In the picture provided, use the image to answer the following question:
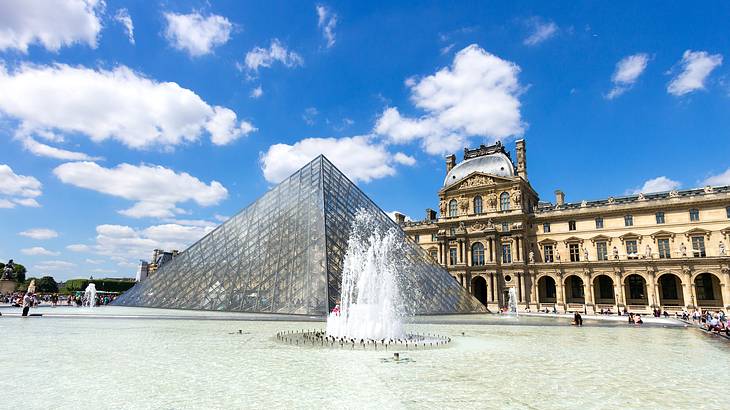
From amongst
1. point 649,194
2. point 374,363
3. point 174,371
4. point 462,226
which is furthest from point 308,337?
point 649,194

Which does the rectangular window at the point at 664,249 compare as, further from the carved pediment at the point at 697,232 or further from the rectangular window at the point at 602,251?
the rectangular window at the point at 602,251

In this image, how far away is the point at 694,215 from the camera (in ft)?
119

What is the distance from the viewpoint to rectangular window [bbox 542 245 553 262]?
4241 cm

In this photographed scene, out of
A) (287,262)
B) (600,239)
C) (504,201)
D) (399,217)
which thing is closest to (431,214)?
(399,217)

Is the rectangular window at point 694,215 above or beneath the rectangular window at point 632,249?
above

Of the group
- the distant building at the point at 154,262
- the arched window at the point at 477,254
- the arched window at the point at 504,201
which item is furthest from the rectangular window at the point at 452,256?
the distant building at the point at 154,262

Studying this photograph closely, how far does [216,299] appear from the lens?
2281 cm

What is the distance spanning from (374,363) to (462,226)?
124 feet

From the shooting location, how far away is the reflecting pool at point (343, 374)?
5797 millimetres

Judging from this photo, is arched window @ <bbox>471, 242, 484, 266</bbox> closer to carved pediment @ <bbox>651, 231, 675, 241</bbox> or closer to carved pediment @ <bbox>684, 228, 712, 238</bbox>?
carved pediment @ <bbox>651, 231, 675, 241</bbox>

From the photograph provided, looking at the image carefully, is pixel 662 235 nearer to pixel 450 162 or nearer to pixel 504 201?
pixel 504 201

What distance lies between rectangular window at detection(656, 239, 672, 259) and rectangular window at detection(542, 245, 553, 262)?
8.80 metres

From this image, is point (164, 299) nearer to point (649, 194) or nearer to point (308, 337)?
point (308, 337)

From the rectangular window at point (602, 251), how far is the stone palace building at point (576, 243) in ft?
0.27
